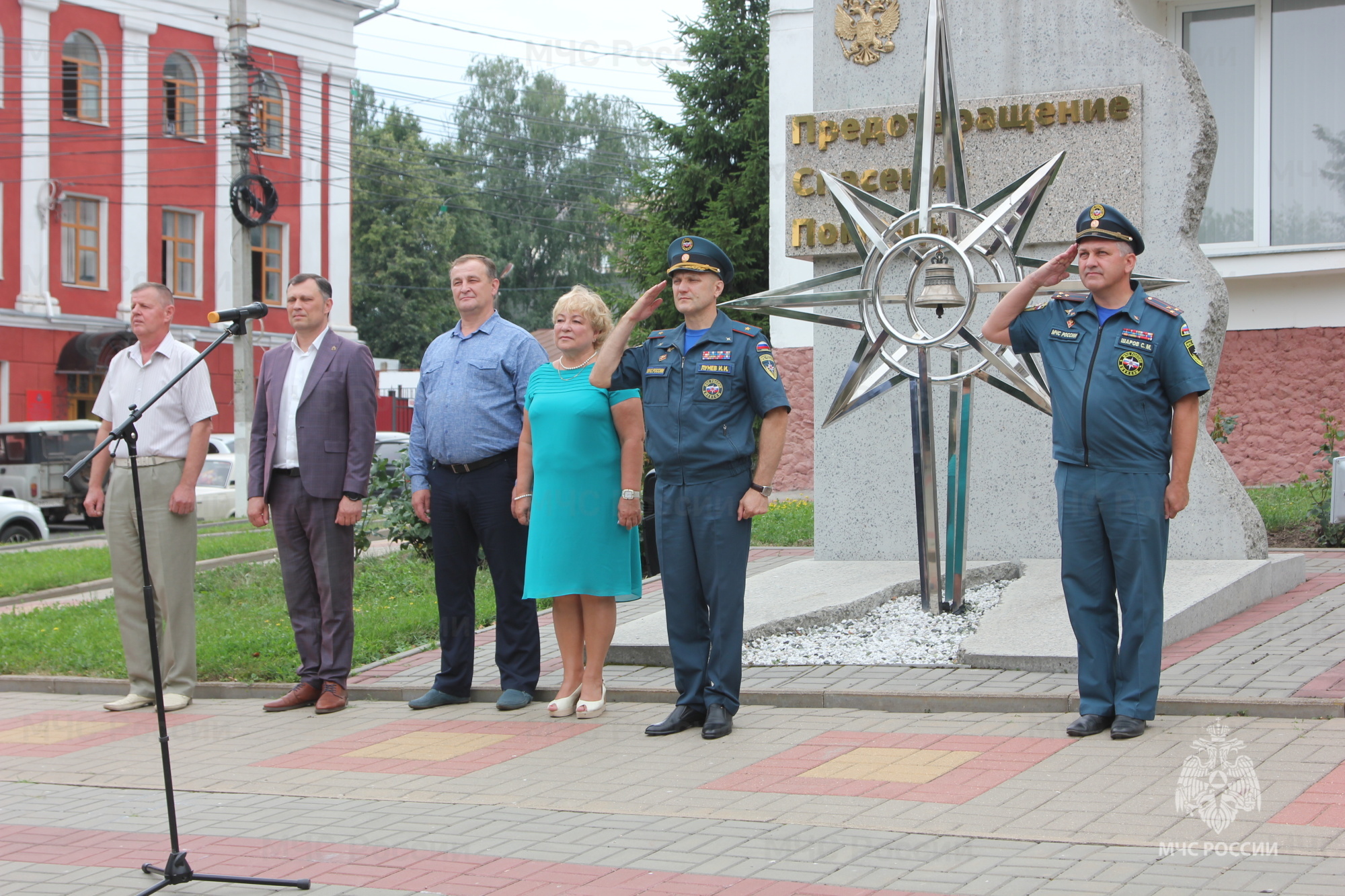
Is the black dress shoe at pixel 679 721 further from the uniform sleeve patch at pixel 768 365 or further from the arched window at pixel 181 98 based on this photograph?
the arched window at pixel 181 98

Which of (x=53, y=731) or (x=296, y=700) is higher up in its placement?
(x=296, y=700)

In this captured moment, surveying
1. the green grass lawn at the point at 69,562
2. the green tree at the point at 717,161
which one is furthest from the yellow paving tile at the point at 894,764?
the green tree at the point at 717,161

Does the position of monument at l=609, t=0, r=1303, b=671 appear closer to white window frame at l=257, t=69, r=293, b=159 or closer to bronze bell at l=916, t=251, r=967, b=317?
bronze bell at l=916, t=251, r=967, b=317

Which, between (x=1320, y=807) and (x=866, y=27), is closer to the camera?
(x=1320, y=807)

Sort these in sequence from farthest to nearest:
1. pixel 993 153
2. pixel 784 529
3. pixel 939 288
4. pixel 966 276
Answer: pixel 784 529 < pixel 993 153 < pixel 939 288 < pixel 966 276

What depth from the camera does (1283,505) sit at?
1244 cm

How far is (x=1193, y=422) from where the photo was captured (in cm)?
540

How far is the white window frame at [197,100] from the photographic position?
33344 mm

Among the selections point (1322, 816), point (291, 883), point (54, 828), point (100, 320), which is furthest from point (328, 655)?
point (100, 320)

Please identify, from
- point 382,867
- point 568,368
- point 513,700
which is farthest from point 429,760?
point 568,368

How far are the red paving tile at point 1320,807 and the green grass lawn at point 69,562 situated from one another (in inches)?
382

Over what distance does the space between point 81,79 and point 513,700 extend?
98.0 feet

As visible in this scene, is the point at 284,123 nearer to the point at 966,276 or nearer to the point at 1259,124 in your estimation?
the point at 1259,124

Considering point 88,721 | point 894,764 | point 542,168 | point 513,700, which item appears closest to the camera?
point 894,764
